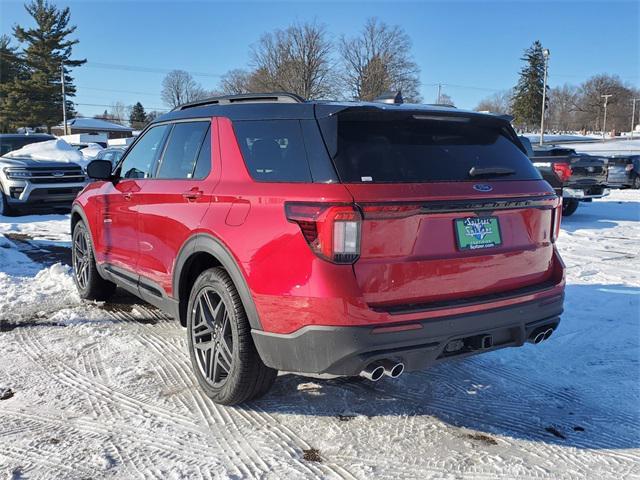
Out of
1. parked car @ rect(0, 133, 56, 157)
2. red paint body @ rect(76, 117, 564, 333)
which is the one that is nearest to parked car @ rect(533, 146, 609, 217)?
red paint body @ rect(76, 117, 564, 333)

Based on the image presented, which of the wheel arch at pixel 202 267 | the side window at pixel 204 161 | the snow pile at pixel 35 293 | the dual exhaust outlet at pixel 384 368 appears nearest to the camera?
the dual exhaust outlet at pixel 384 368

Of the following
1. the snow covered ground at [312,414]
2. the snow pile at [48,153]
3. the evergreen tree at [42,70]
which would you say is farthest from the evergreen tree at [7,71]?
the snow covered ground at [312,414]

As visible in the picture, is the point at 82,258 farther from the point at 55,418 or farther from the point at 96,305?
the point at 55,418

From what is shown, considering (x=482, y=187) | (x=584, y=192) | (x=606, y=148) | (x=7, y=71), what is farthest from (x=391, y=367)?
(x=7, y=71)

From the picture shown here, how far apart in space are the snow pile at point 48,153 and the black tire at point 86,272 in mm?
7455

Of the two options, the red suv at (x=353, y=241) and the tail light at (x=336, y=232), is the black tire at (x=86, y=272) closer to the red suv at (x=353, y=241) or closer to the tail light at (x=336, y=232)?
the red suv at (x=353, y=241)

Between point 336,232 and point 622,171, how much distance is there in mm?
21853

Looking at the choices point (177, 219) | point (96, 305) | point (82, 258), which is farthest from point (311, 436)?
point (82, 258)

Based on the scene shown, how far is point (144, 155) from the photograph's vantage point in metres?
4.71

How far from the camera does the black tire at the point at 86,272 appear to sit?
558 centimetres

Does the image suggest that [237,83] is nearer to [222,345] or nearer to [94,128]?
[94,128]

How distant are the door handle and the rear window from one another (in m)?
1.11

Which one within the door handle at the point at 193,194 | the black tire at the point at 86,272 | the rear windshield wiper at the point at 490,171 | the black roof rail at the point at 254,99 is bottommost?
the black tire at the point at 86,272

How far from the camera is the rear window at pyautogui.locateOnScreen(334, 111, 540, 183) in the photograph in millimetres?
2879
